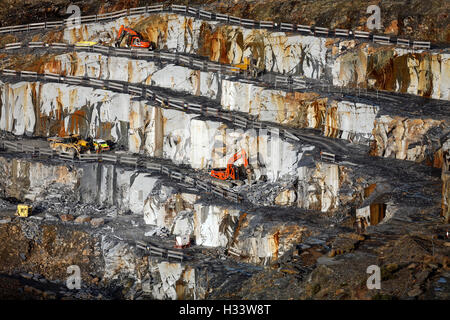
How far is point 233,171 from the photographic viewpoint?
5316 centimetres

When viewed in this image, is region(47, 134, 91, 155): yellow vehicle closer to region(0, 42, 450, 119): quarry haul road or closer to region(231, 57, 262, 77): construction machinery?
region(0, 42, 450, 119): quarry haul road

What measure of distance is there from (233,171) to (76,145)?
1162 cm

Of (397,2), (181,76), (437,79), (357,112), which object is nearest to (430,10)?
(397,2)

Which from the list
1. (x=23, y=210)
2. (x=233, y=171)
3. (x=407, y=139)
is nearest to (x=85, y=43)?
(x=23, y=210)

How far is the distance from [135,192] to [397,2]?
21.4m

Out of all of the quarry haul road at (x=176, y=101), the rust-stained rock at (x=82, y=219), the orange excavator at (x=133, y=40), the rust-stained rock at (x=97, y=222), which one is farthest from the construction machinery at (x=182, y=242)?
the orange excavator at (x=133, y=40)

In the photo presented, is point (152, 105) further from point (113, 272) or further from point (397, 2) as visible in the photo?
point (397, 2)

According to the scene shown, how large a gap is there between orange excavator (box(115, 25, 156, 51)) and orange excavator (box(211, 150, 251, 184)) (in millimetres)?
13566

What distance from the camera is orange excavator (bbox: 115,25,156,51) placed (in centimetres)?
6412

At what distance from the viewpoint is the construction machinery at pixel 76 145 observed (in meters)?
59.0

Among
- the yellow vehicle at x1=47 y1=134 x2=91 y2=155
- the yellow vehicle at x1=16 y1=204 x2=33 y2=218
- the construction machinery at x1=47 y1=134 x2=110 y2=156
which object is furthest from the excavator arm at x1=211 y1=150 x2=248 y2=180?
the yellow vehicle at x1=16 y1=204 x2=33 y2=218

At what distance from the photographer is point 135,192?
55188 mm

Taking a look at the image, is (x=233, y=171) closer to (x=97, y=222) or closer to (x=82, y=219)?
(x=97, y=222)

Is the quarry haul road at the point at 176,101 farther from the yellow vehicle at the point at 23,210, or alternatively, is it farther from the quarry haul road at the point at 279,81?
the yellow vehicle at the point at 23,210
